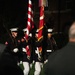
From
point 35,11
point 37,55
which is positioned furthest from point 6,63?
point 35,11

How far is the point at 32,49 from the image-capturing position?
35.4 feet

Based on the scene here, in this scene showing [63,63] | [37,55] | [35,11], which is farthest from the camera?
[35,11]

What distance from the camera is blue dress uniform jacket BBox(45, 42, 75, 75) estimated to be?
4.25m

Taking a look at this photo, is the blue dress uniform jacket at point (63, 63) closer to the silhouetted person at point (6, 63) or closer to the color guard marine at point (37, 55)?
the silhouetted person at point (6, 63)

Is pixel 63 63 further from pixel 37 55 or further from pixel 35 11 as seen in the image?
pixel 35 11

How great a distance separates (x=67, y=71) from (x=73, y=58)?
0.51 ft

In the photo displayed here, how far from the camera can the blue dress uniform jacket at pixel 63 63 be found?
13.9 ft

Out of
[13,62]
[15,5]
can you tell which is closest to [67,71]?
[13,62]

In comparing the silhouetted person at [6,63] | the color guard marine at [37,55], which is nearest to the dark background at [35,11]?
the color guard marine at [37,55]

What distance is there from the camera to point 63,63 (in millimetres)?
4266

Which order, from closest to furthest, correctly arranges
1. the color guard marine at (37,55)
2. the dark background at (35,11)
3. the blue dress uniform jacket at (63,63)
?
the blue dress uniform jacket at (63,63), the color guard marine at (37,55), the dark background at (35,11)

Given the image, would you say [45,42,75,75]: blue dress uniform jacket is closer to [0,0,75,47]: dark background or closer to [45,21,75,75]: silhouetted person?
[45,21,75,75]: silhouetted person

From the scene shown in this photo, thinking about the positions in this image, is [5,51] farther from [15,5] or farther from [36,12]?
[36,12]

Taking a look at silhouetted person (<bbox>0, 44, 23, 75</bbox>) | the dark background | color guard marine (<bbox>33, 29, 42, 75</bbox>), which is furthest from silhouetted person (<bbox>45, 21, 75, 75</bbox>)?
the dark background
